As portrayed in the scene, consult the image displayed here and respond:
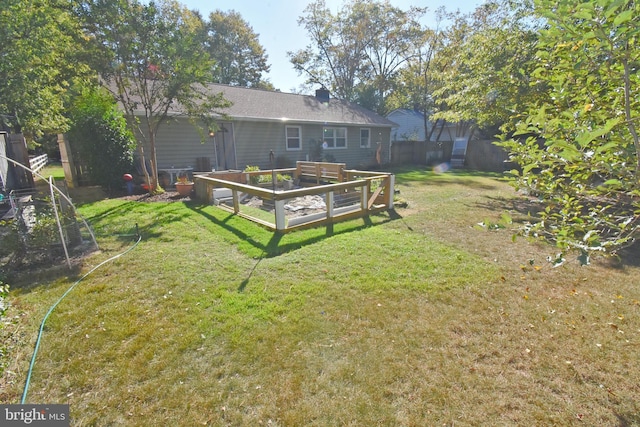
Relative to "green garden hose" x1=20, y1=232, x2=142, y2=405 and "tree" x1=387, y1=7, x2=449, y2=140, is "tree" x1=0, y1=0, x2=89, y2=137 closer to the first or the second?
"green garden hose" x1=20, y1=232, x2=142, y2=405

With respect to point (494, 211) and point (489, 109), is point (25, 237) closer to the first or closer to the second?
point (494, 211)

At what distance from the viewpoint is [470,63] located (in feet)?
31.7

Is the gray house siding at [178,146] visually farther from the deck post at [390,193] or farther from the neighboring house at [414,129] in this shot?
the neighboring house at [414,129]

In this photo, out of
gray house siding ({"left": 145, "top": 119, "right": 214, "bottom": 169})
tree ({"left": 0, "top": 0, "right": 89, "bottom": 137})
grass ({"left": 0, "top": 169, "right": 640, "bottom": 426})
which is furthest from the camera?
gray house siding ({"left": 145, "top": 119, "right": 214, "bottom": 169})

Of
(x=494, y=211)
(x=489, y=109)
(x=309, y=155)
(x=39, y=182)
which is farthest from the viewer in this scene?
(x=309, y=155)

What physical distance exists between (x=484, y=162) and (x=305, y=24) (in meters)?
23.0

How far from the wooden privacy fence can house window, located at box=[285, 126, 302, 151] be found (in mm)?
5854

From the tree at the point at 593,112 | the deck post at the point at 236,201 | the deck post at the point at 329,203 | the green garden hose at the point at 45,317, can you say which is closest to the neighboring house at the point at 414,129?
the deck post at the point at 329,203

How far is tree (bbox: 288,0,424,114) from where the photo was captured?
2661 cm

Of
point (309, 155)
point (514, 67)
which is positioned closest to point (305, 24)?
point (309, 155)

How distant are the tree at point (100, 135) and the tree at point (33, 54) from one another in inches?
28.4

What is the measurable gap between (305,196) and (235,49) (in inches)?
1352

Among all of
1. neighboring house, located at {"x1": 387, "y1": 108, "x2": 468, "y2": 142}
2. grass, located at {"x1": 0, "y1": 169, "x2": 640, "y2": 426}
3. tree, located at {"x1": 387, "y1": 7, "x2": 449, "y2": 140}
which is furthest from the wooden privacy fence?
neighboring house, located at {"x1": 387, "y1": 108, "x2": 468, "y2": 142}

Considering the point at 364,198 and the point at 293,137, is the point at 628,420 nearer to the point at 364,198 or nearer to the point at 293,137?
the point at 364,198
